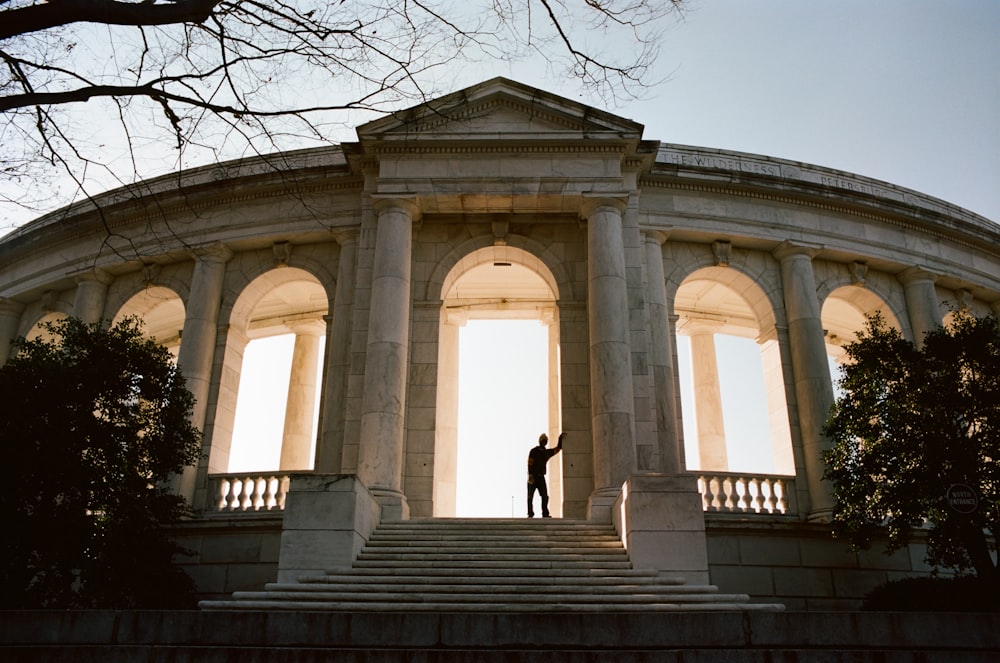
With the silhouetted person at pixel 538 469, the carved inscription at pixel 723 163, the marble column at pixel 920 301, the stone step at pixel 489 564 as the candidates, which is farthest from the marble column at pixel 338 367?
the marble column at pixel 920 301

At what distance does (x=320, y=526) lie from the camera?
19.1 meters

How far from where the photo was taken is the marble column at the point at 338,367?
2656 centimetres

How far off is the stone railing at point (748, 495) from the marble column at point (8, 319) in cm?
3217

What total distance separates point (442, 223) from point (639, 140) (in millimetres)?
7903

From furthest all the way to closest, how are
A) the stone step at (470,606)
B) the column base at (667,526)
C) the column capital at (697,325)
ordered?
the column capital at (697,325)
the column base at (667,526)
the stone step at (470,606)

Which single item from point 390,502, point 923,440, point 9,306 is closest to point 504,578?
point 390,502

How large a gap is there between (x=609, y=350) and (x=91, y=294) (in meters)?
22.8

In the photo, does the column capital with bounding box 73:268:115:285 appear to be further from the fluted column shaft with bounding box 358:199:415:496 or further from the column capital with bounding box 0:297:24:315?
the fluted column shaft with bounding box 358:199:415:496

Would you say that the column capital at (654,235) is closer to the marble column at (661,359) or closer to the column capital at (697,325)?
the marble column at (661,359)

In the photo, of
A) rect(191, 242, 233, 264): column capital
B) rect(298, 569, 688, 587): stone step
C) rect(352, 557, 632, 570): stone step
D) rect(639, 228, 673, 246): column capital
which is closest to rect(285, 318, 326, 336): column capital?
rect(191, 242, 233, 264): column capital

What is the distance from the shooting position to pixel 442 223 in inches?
1172

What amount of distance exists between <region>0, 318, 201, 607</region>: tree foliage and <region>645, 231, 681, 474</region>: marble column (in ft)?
49.2

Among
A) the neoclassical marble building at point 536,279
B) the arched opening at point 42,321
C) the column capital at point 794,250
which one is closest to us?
the neoclassical marble building at point 536,279

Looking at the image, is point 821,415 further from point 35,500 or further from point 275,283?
point 35,500
